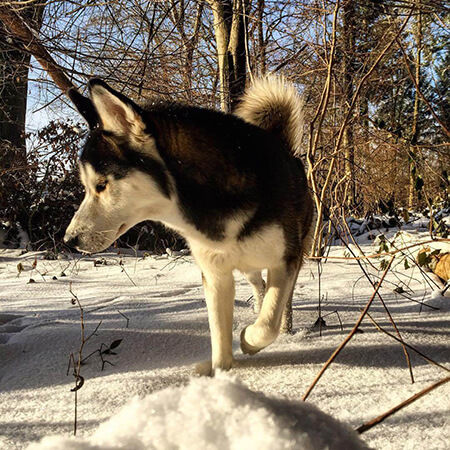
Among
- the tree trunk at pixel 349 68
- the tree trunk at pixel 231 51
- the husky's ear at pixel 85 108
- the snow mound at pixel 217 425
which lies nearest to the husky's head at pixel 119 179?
the husky's ear at pixel 85 108

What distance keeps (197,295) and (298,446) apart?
2.65 meters

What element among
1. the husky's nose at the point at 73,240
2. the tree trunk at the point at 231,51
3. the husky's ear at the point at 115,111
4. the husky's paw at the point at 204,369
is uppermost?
the tree trunk at the point at 231,51

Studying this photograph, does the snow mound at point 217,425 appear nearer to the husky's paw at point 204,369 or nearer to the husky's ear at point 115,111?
the husky's paw at point 204,369

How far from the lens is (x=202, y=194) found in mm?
1604

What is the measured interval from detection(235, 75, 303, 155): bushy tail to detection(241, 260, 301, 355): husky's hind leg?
31.0 inches

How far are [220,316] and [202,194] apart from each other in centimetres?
53

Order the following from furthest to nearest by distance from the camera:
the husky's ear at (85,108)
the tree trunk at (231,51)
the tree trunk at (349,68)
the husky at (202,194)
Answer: the tree trunk at (231,51), the tree trunk at (349,68), the husky's ear at (85,108), the husky at (202,194)

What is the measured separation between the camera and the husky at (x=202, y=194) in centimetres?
161

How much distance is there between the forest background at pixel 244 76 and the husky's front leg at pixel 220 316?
3.58ft

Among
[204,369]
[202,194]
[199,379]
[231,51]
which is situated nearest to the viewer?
[199,379]

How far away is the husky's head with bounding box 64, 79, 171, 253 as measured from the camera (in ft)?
5.36

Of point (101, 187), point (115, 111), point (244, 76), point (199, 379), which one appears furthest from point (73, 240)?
point (244, 76)

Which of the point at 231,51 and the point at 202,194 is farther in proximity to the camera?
the point at 231,51

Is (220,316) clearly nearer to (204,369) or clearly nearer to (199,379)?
(204,369)
